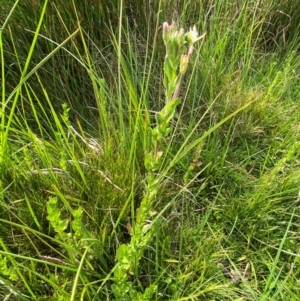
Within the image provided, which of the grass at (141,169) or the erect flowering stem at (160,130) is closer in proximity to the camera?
the erect flowering stem at (160,130)

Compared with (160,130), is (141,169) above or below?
below

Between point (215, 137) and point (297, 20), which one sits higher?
point (297, 20)

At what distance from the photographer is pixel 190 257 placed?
3.28 feet

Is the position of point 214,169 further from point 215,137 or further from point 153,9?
point 153,9

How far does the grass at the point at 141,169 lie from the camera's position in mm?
848

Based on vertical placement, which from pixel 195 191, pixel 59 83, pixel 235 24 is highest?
pixel 235 24

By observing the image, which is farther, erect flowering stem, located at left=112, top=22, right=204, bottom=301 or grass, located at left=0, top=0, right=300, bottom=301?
grass, located at left=0, top=0, right=300, bottom=301

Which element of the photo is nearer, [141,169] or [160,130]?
[160,130]

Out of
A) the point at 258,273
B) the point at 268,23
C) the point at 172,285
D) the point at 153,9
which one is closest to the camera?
the point at 172,285

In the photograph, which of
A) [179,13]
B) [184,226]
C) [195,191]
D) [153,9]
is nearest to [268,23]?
[179,13]

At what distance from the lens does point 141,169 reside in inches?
41.4

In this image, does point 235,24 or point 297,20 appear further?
point 297,20

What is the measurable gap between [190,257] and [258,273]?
0.18 meters

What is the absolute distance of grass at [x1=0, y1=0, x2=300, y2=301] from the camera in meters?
0.85
